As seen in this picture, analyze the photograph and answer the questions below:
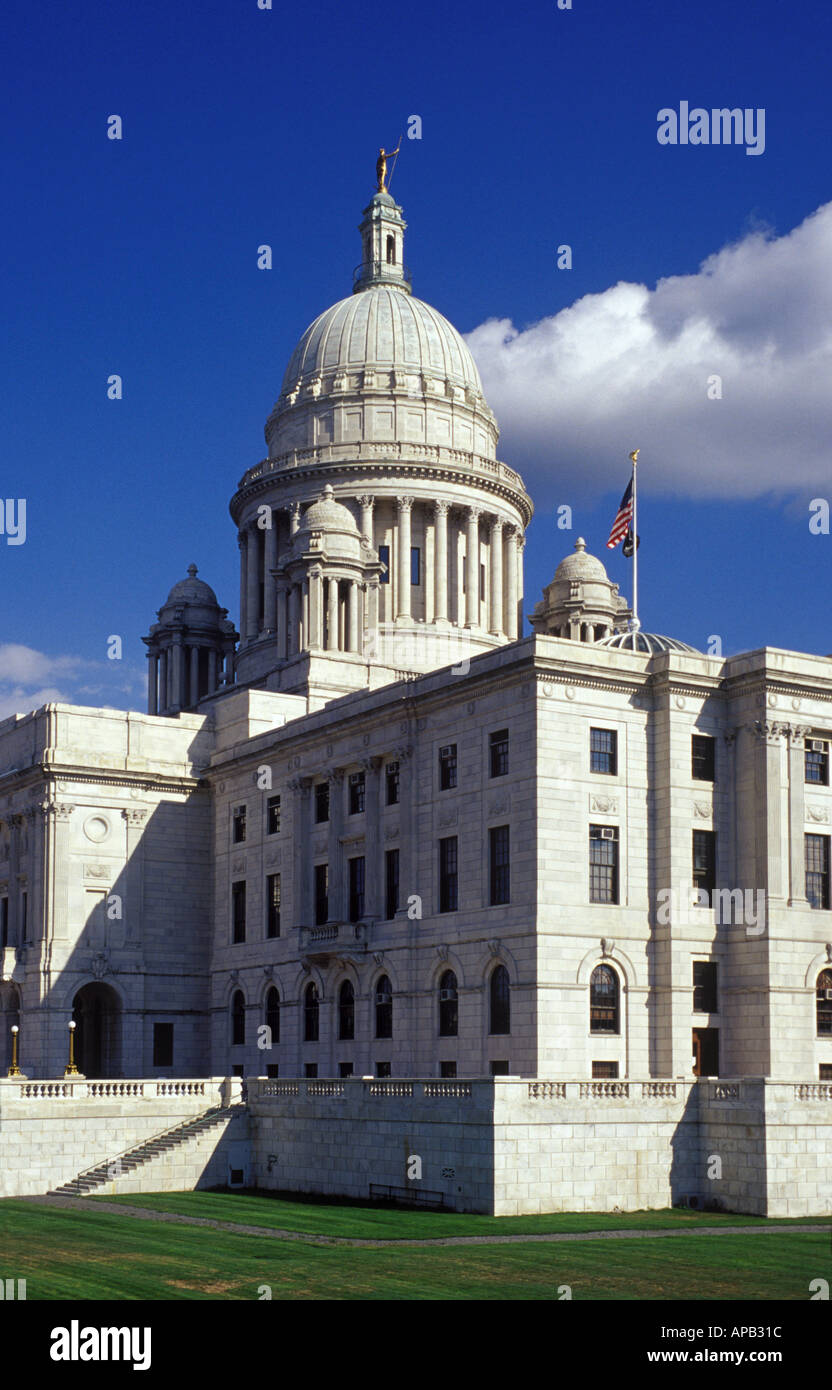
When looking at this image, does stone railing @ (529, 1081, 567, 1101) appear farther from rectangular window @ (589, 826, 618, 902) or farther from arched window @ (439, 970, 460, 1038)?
arched window @ (439, 970, 460, 1038)

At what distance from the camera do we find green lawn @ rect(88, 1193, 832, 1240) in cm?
4009

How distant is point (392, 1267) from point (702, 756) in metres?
29.5

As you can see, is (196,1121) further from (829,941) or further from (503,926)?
(829,941)

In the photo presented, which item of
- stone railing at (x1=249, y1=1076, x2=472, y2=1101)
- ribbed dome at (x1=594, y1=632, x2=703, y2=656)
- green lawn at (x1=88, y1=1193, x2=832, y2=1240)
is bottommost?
green lawn at (x1=88, y1=1193, x2=832, y2=1240)

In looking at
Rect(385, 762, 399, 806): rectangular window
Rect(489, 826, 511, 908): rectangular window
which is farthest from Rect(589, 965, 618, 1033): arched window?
Rect(385, 762, 399, 806): rectangular window

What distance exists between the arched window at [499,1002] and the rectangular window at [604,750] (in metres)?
7.23

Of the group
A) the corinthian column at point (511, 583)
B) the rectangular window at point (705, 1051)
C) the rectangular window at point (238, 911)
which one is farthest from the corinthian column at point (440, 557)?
the rectangular window at point (705, 1051)

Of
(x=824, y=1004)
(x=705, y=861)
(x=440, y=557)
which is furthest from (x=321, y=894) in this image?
(x=440, y=557)

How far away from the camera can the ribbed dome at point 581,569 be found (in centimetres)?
8656

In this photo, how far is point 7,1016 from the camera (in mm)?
Answer: 77000

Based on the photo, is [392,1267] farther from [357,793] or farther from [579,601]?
[579,601]

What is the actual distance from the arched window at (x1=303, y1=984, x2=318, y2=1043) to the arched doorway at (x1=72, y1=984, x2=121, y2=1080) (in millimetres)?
11137
